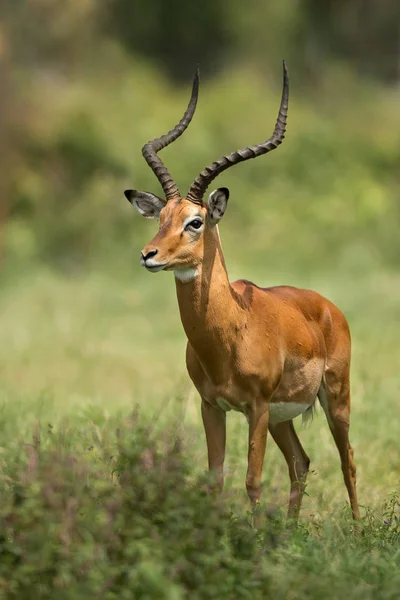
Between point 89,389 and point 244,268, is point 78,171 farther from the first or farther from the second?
point 89,389

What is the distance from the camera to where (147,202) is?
6316 mm

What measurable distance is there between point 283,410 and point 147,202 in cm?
134

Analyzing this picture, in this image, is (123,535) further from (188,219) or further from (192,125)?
(192,125)

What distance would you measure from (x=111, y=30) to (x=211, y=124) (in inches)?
151

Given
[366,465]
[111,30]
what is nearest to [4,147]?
[111,30]

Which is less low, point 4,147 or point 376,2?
point 376,2

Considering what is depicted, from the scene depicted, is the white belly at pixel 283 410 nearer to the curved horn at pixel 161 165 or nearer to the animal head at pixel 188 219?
the animal head at pixel 188 219

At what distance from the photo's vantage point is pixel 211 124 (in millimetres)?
23703

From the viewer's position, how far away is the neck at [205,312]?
599 centimetres

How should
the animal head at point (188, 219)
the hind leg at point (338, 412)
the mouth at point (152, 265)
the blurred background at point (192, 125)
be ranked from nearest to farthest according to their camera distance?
1. the mouth at point (152, 265)
2. the animal head at point (188, 219)
3. the hind leg at point (338, 412)
4. the blurred background at point (192, 125)

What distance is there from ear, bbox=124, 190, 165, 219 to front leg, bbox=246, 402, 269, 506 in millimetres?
1170

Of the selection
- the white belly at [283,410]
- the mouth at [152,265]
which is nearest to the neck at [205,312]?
the mouth at [152,265]

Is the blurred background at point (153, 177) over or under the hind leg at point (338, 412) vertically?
over

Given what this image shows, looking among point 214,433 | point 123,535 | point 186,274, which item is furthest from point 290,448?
point 123,535
